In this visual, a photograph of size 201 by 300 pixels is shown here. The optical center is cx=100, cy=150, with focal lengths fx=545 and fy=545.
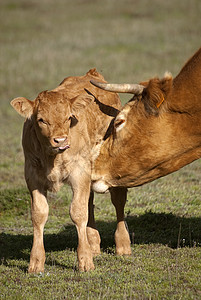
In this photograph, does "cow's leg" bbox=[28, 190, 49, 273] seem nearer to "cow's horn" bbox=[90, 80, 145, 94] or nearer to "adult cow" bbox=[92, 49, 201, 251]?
"adult cow" bbox=[92, 49, 201, 251]

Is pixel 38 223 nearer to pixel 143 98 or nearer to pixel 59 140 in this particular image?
pixel 59 140

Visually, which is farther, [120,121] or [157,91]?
[120,121]

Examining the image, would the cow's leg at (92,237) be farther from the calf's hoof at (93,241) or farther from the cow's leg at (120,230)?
the cow's leg at (120,230)

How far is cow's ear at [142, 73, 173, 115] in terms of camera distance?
19.7ft

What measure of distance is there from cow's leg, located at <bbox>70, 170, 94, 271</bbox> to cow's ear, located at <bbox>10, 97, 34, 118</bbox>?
0.88 meters

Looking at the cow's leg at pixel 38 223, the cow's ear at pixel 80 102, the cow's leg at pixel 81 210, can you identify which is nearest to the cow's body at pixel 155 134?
the cow's leg at pixel 81 210

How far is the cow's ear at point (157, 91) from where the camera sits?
236 inches

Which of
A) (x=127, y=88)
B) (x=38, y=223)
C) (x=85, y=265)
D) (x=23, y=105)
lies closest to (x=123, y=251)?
(x=85, y=265)

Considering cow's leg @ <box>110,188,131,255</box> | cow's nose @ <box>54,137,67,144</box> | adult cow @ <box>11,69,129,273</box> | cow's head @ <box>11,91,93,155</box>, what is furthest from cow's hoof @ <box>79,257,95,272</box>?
cow's nose @ <box>54,137,67,144</box>

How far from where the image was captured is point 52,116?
588 centimetres

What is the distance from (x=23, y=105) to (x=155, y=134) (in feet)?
5.00

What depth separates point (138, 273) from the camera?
5.96 meters

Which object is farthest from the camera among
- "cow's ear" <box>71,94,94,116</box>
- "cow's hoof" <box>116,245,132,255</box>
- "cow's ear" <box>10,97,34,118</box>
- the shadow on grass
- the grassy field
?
the shadow on grass

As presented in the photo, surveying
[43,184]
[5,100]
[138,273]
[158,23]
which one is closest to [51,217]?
[43,184]
